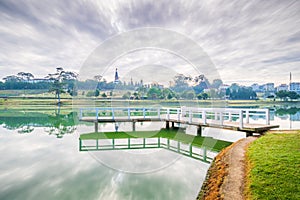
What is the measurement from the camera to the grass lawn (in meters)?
2.94

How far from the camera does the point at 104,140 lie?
10.5 meters

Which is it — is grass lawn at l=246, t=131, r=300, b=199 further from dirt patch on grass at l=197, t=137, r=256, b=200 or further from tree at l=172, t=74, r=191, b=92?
tree at l=172, t=74, r=191, b=92

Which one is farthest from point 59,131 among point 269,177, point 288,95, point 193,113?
point 288,95

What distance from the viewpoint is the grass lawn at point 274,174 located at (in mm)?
2938

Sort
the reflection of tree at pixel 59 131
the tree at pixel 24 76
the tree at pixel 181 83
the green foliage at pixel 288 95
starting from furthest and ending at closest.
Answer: the tree at pixel 24 76 < the green foliage at pixel 288 95 < the tree at pixel 181 83 < the reflection of tree at pixel 59 131

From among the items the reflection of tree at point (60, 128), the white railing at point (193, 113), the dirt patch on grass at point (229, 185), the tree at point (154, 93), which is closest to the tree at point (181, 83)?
the tree at point (154, 93)

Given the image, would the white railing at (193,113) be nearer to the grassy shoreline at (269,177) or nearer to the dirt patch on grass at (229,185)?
the grassy shoreline at (269,177)

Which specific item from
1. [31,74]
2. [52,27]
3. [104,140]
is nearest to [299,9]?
[104,140]

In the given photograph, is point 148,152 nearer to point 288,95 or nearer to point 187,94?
point 187,94

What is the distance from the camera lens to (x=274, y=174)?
11.5 ft

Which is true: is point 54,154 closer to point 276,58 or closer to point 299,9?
point 299,9

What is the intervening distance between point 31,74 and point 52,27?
8122cm

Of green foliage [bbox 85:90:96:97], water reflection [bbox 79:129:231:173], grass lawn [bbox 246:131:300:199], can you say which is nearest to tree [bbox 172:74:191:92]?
water reflection [bbox 79:129:231:173]

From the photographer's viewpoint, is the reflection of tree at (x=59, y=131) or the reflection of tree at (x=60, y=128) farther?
the reflection of tree at (x=60, y=128)
